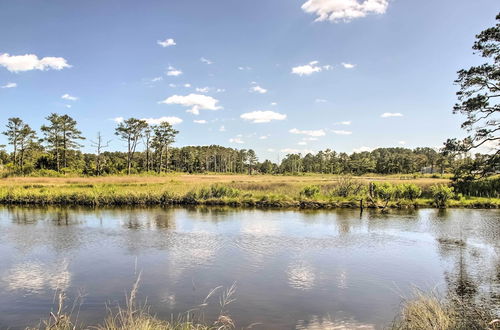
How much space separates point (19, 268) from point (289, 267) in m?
9.84

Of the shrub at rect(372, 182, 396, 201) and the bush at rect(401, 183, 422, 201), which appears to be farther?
the bush at rect(401, 183, 422, 201)

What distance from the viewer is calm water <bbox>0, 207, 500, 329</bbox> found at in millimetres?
9766

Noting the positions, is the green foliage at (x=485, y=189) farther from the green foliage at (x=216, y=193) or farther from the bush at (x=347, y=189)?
the green foliage at (x=216, y=193)

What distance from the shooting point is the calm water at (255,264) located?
977cm

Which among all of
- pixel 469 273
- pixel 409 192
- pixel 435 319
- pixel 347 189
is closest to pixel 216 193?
pixel 347 189

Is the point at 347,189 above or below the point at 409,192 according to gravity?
above

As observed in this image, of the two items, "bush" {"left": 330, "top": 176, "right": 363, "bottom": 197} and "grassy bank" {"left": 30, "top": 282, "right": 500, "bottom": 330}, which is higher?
"bush" {"left": 330, "top": 176, "right": 363, "bottom": 197}

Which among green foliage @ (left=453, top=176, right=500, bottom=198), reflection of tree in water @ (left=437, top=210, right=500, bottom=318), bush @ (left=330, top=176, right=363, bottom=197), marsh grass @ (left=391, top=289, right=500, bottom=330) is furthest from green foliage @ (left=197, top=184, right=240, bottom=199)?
marsh grass @ (left=391, top=289, right=500, bottom=330)

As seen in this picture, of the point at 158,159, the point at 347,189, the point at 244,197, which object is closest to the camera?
the point at 244,197

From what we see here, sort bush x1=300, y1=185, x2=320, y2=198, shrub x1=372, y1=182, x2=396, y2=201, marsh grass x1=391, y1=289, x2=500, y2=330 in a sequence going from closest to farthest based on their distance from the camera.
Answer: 1. marsh grass x1=391, y1=289, x2=500, y2=330
2. shrub x1=372, y1=182, x2=396, y2=201
3. bush x1=300, y1=185, x2=320, y2=198

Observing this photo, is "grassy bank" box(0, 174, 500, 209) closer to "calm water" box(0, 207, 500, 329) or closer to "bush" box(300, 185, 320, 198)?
"bush" box(300, 185, 320, 198)

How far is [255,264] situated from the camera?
14.0 meters

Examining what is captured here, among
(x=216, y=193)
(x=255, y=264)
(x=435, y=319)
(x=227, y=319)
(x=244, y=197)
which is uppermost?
(x=216, y=193)

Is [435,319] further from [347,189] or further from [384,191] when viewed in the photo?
[347,189]
